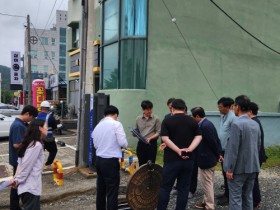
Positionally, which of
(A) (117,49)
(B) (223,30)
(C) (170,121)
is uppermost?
(B) (223,30)

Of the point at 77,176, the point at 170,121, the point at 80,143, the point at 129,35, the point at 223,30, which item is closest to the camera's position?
the point at 170,121

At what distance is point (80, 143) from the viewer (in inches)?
324

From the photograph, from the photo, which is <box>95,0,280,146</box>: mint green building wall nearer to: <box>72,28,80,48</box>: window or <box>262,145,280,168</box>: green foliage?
<box>262,145,280,168</box>: green foliage

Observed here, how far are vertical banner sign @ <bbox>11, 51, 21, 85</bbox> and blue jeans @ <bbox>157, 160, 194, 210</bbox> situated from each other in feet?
88.8

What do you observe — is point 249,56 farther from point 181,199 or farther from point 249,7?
point 181,199

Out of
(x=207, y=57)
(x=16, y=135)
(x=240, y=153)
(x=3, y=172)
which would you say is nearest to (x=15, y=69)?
(x=207, y=57)

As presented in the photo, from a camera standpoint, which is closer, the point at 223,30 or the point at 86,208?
the point at 86,208

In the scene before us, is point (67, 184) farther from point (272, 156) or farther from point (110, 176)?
point (272, 156)

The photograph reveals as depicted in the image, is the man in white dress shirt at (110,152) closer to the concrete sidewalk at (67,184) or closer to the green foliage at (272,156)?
the concrete sidewalk at (67,184)

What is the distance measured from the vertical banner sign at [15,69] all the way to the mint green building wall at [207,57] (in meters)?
19.3

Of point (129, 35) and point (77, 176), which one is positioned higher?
point (129, 35)

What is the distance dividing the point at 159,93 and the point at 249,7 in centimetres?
613

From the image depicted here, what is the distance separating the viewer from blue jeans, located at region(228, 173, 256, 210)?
4.54 m

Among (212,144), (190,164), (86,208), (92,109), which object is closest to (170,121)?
(190,164)
